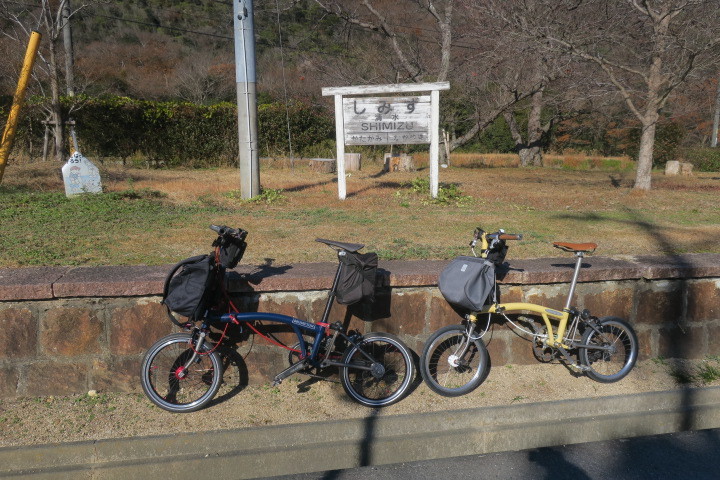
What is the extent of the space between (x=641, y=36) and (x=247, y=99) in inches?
293

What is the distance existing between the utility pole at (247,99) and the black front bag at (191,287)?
5365mm

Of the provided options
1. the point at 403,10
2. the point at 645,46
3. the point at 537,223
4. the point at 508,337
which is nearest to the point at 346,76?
the point at 403,10

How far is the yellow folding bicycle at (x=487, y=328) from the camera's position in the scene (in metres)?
4.27

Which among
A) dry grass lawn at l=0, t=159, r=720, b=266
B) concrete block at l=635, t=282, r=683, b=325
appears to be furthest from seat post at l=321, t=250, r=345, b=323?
concrete block at l=635, t=282, r=683, b=325

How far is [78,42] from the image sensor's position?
32.9 metres

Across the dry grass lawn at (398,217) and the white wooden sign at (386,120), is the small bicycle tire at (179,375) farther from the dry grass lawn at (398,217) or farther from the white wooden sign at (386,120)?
the white wooden sign at (386,120)

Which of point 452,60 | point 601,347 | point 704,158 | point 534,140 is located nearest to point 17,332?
point 601,347

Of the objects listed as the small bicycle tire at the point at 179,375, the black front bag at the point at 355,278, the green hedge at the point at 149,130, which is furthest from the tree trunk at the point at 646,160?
the green hedge at the point at 149,130

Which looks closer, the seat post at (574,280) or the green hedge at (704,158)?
the seat post at (574,280)

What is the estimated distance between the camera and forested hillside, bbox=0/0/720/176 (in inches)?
443

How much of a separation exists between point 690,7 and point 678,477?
9.28 m

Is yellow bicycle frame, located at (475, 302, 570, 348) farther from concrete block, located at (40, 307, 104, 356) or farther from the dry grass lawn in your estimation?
concrete block, located at (40, 307, 104, 356)

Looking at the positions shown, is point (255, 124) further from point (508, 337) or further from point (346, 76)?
point (346, 76)

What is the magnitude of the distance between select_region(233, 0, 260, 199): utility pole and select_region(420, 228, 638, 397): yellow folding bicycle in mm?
5308
